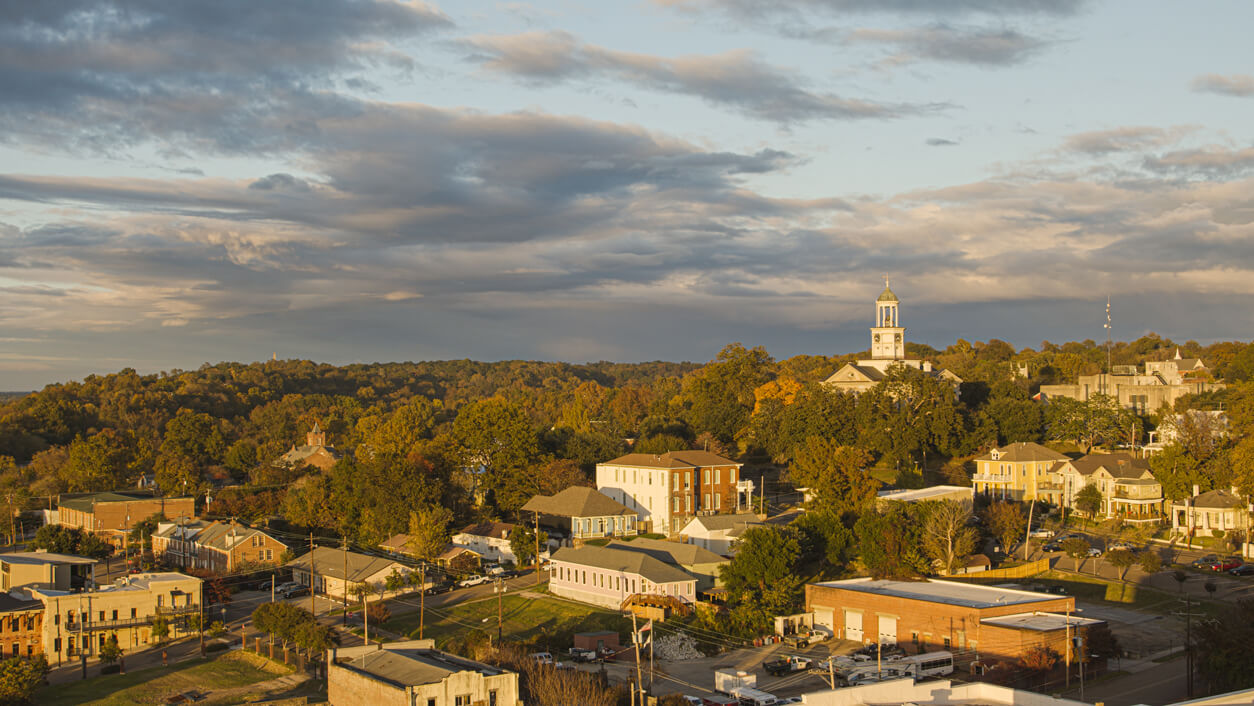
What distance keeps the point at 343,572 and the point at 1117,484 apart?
47591 millimetres

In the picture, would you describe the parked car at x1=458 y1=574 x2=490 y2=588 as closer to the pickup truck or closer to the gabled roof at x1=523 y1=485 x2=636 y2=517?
the gabled roof at x1=523 y1=485 x2=636 y2=517

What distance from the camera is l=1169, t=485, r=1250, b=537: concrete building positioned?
196ft

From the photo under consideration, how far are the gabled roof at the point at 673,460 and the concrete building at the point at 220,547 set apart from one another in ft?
75.0

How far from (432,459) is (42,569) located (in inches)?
1029

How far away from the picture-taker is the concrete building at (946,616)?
3919cm

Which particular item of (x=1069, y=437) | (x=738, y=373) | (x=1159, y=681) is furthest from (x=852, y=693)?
(x=738, y=373)

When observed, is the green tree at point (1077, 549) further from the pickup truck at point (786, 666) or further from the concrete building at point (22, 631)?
the concrete building at point (22, 631)

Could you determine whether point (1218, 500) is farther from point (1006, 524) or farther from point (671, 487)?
point (671, 487)

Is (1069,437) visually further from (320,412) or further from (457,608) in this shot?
(320,412)

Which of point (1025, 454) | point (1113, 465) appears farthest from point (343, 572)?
point (1113, 465)

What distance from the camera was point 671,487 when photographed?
219 feet

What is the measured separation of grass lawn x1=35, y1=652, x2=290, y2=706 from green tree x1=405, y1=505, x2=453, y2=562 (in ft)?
50.6

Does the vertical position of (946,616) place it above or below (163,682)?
above

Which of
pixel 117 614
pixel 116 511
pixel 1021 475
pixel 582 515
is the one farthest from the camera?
pixel 116 511
